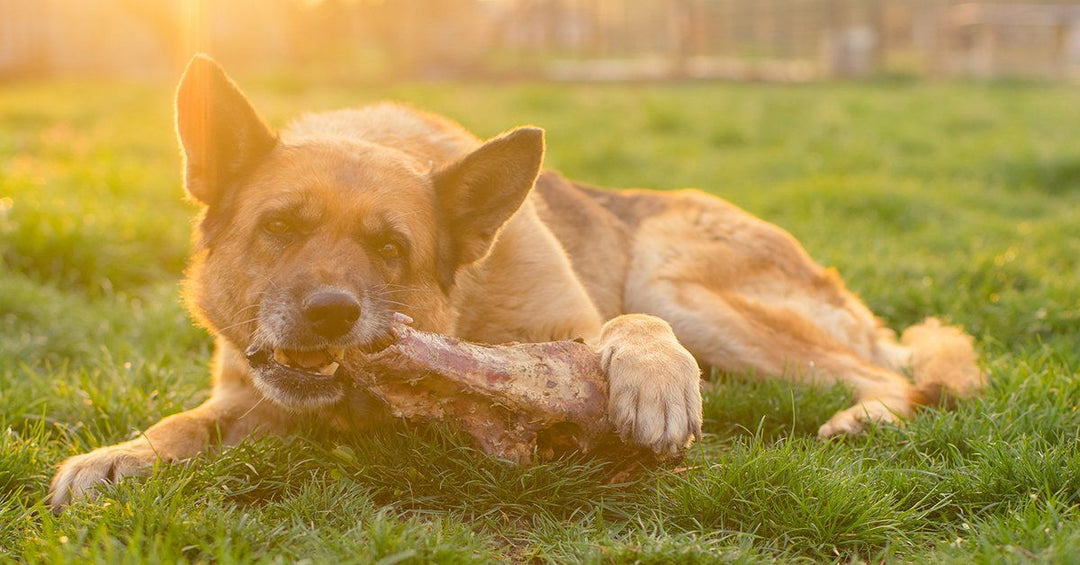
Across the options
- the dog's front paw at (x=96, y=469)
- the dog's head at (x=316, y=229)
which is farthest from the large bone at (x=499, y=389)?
the dog's front paw at (x=96, y=469)

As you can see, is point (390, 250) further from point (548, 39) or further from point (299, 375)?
point (548, 39)

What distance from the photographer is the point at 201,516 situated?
8.27 feet

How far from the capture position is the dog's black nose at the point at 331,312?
278 centimetres

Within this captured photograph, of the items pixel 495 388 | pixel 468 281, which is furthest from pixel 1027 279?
pixel 495 388

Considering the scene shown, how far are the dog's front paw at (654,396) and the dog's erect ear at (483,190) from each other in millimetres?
708

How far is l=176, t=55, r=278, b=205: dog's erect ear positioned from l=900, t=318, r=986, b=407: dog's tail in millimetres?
2582

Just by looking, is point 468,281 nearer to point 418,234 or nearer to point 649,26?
point 418,234

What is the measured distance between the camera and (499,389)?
2.71 meters

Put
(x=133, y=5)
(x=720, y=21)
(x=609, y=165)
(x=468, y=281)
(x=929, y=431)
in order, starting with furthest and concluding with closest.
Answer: (x=720, y=21)
(x=133, y=5)
(x=609, y=165)
(x=468, y=281)
(x=929, y=431)

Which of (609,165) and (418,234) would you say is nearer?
(418,234)

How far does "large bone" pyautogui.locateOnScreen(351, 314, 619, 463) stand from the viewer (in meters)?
2.70

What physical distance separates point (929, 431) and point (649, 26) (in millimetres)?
27056

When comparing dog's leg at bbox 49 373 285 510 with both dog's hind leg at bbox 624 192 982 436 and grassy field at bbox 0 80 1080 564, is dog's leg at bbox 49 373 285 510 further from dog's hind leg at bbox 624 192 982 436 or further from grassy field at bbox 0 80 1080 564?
dog's hind leg at bbox 624 192 982 436

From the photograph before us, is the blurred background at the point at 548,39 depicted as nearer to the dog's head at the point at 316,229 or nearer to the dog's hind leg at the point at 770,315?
the dog's hind leg at the point at 770,315
